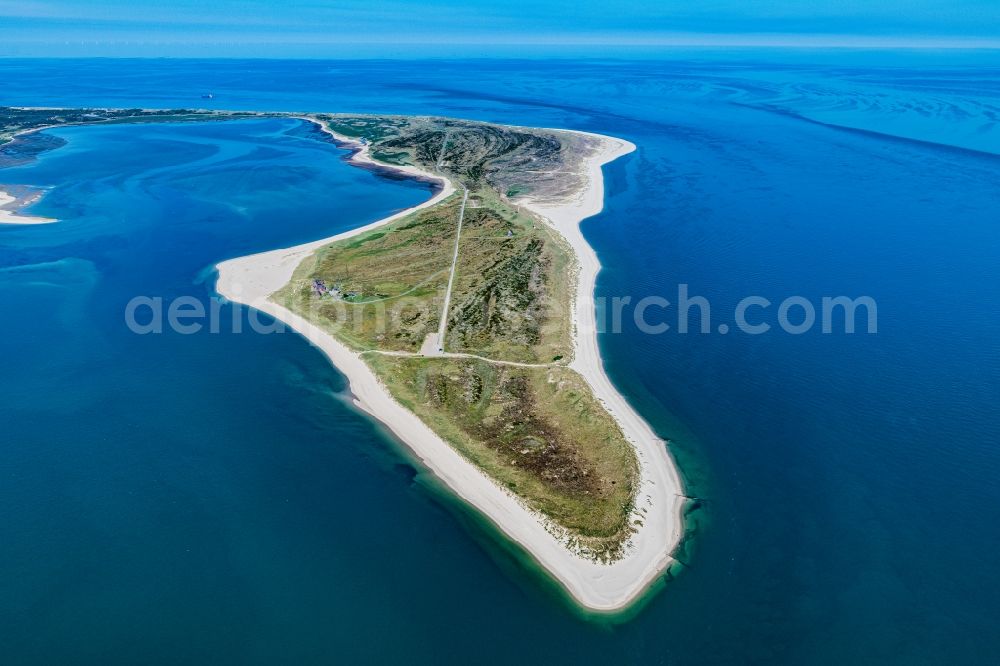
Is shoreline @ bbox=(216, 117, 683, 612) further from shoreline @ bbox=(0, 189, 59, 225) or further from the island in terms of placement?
shoreline @ bbox=(0, 189, 59, 225)

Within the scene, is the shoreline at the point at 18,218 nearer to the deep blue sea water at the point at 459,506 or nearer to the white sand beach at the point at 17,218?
the white sand beach at the point at 17,218

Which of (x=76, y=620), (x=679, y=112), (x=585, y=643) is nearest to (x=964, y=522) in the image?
(x=585, y=643)

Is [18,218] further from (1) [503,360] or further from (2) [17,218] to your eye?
(1) [503,360]

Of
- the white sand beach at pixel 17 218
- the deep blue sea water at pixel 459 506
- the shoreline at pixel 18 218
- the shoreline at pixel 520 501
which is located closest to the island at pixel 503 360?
the shoreline at pixel 520 501

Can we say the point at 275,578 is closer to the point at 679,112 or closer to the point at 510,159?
the point at 510,159

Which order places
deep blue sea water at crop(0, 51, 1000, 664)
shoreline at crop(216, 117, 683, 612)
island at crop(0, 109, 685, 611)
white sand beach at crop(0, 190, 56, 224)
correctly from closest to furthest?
deep blue sea water at crop(0, 51, 1000, 664)
shoreline at crop(216, 117, 683, 612)
island at crop(0, 109, 685, 611)
white sand beach at crop(0, 190, 56, 224)

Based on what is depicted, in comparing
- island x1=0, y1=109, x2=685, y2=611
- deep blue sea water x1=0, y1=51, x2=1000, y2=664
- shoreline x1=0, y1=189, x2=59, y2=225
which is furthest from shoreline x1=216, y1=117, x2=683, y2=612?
shoreline x1=0, y1=189, x2=59, y2=225
